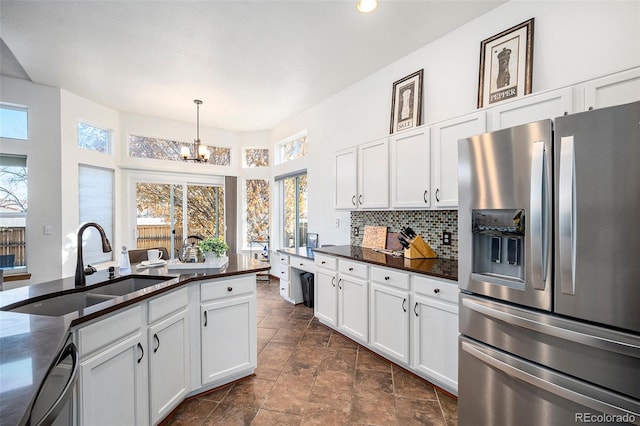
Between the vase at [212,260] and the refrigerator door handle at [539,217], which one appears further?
the vase at [212,260]

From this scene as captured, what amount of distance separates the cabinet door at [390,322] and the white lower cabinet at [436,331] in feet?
0.31

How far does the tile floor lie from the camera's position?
187cm

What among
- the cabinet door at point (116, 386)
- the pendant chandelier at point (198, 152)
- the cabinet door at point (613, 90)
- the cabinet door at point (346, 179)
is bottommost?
the cabinet door at point (116, 386)

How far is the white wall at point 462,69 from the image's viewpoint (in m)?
1.81

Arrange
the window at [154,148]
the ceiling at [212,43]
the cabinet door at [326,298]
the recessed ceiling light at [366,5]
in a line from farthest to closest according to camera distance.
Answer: the window at [154,148], the cabinet door at [326,298], the ceiling at [212,43], the recessed ceiling light at [366,5]

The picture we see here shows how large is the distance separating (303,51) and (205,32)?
99 cm

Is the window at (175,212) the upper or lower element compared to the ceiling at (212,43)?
lower

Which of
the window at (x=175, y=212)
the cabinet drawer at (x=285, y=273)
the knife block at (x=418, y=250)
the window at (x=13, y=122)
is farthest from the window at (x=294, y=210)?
the window at (x=13, y=122)

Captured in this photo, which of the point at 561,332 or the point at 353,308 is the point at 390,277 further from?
the point at 561,332

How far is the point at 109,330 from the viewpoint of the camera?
139cm

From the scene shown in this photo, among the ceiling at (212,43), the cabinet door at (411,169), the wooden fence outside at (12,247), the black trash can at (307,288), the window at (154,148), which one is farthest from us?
the window at (154,148)

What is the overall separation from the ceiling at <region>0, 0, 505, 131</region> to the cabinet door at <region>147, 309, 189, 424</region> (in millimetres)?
2535

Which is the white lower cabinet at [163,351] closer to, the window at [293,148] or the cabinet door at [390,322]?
the cabinet door at [390,322]

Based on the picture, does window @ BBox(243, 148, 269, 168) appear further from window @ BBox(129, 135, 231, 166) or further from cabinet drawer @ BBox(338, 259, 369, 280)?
cabinet drawer @ BBox(338, 259, 369, 280)
